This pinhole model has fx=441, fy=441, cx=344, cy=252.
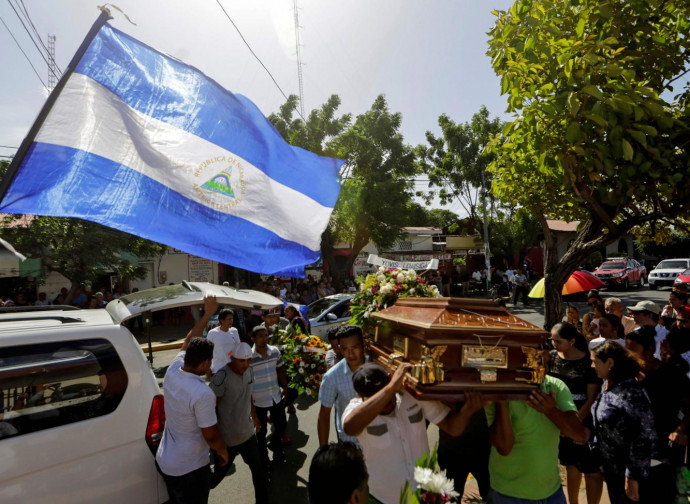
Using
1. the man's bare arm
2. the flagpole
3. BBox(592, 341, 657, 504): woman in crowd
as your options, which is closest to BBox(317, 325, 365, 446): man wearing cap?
the man's bare arm

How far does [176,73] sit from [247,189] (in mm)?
1251

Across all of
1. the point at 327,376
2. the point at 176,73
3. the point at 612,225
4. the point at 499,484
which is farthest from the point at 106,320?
the point at 612,225

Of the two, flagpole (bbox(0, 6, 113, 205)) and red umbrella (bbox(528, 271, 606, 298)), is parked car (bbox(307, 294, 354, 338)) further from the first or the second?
flagpole (bbox(0, 6, 113, 205))

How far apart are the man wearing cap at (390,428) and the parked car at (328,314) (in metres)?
7.70

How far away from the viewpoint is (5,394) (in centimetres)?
290

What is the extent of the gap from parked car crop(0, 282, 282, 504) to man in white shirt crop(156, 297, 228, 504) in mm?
167

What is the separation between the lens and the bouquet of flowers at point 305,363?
581 centimetres

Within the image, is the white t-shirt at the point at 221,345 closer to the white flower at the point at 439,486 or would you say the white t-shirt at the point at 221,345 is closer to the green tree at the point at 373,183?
the white flower at the point at 439,486

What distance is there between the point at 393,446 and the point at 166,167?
2712mm

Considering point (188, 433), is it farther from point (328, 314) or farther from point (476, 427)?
point (328, 314)

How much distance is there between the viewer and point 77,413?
2949mm

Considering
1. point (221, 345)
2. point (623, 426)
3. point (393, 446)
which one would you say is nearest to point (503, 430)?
point (393, 446)

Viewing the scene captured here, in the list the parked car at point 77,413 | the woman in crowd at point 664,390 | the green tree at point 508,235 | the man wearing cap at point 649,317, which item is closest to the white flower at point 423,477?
the parked car at point 77,413

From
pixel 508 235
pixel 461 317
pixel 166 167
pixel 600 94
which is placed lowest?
pixel 461 317
